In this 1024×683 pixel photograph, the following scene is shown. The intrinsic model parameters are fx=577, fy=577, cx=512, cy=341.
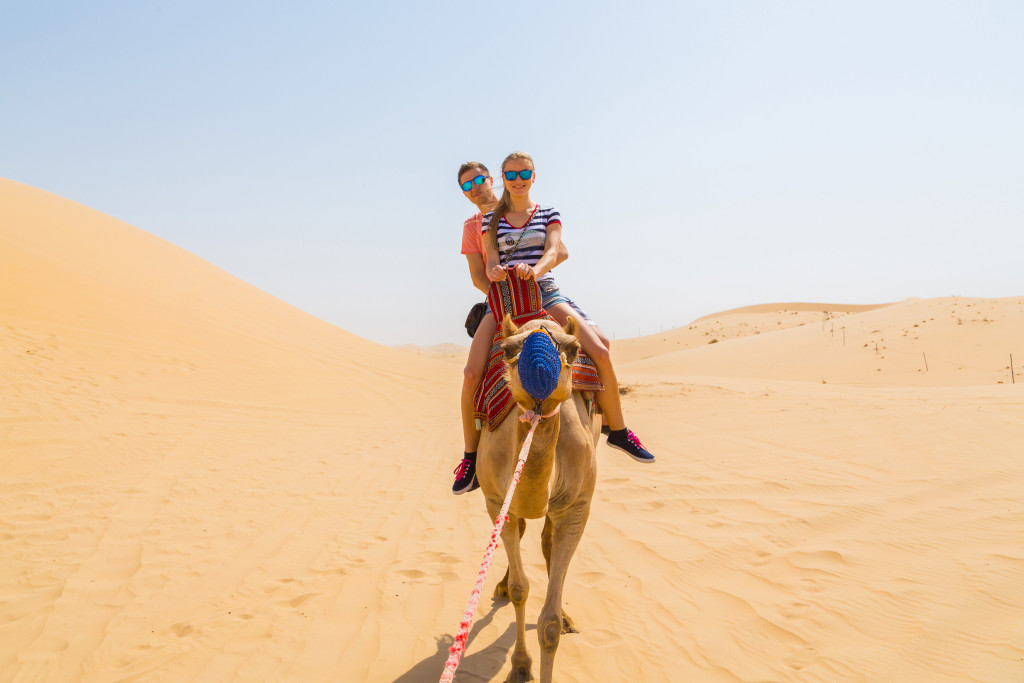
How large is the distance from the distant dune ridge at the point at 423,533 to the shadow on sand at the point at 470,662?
2cm

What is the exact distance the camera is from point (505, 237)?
4207 millimetres

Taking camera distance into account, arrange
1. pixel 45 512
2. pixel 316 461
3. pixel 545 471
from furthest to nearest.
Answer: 1. pixel 316 461
2. pixel 45 512
3. pixel 545 471

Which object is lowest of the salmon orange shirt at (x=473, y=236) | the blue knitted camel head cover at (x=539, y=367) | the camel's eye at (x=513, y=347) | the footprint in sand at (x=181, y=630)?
the footprint in sand at (x=181, y=630)

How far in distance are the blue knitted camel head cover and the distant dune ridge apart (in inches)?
97.6

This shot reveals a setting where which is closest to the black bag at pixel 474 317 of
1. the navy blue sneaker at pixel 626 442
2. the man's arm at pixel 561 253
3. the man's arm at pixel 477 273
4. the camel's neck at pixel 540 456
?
the man's arm at pixel 477 273

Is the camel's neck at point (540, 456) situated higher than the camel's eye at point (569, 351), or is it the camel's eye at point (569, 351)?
the camel's eye at point (569, 351)

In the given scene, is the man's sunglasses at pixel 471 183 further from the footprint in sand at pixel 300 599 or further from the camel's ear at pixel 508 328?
the footprint in sand at pixel 300 599

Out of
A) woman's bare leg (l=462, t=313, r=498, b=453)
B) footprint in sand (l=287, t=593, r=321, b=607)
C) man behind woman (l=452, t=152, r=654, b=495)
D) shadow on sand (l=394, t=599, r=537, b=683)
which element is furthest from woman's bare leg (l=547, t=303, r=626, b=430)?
footprint in sand (l=287, t=593, r=321, b=607)

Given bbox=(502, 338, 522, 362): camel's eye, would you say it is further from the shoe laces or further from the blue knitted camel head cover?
the shoe laces

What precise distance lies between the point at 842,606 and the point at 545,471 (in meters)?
3.30

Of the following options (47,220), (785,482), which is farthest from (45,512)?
(47,220)

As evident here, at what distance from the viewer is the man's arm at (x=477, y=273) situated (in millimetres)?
4535

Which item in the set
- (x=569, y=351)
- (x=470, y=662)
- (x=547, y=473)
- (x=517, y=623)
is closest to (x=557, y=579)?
(x=517, y=623)

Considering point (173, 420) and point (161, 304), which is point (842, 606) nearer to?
point (173, 420)
